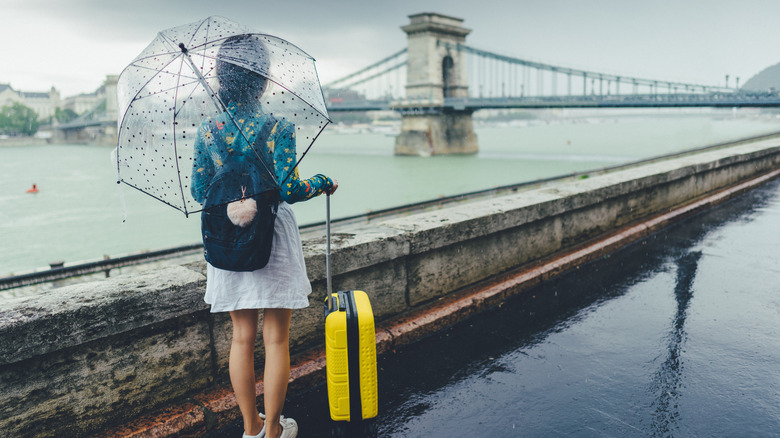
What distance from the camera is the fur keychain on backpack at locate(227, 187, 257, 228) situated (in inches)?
69.6

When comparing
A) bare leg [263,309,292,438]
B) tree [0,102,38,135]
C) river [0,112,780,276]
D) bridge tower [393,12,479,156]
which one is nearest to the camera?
bare leg [263,309,292,438]

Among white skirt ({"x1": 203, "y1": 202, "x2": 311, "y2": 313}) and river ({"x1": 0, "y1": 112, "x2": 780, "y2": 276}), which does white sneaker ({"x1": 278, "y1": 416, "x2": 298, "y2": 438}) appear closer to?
white skirt ({"x1": 203, "y1": 202, "x2": 311, "y2": 313})

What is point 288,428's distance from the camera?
2088mm

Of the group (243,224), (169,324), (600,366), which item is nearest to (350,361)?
(243,224)

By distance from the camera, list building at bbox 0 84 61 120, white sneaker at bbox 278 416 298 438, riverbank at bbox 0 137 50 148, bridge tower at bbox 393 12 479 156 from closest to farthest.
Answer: white sneaker at bbox 278 416 298 438 < bridge tower at bbox 393 12 479 156 < riverbank at bbox 0 137 50 148 < building at bbox 0 84 61 120

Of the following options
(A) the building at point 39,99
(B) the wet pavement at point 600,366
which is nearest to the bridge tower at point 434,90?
(B) the wet pavement at point 600,366

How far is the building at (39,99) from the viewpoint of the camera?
97906 mm

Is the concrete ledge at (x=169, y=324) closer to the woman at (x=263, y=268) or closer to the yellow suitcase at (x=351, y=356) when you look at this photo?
the woman at (x=263, y=268)

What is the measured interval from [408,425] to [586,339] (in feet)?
3.98

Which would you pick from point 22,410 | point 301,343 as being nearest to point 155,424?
point 22,410

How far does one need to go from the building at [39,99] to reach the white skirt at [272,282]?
115 metres

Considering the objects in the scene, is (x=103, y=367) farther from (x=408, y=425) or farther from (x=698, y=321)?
(x=698, y=321)

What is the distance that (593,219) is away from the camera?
4.74 m

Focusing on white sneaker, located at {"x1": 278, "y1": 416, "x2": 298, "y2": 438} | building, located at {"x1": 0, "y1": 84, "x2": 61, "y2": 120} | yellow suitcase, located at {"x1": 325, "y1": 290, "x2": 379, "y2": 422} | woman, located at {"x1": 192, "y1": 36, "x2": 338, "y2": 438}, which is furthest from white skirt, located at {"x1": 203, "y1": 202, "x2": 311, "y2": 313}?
building, located at {"x1": 0, "y1": 84, "x2": 61, "y2": 120}
